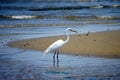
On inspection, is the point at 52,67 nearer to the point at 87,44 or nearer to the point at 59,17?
the point at 87,44

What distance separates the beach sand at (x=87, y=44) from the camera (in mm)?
15298

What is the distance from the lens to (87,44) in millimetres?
16906

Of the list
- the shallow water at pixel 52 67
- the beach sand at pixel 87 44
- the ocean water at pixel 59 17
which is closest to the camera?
the shallow water at pixel 52 67

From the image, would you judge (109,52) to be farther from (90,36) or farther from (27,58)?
(90,36)

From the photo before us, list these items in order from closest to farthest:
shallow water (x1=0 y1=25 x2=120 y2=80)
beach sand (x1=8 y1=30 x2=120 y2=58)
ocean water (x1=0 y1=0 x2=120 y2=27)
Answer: shallow water (x1=0 y1=25 x2=120 y2=80) → beach sand (x1=8 y1=30 x2=120 y2=58) → ocean water (x1=0 y1=0 x2=120 y2=27)

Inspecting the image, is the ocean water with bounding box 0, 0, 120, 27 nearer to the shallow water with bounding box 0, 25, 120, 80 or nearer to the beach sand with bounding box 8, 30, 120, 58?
the beach sand with bounding box 8, 30, 120, 58

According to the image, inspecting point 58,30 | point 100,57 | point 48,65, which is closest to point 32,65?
point 48,65

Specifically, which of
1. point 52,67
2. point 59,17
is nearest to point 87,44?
point 52,67

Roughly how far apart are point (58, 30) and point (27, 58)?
8.78 m

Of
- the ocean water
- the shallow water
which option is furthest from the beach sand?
the ocean water

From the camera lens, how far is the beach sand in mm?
15298

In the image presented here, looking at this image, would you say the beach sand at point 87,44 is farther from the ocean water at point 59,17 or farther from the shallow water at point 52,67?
the ocean water at point 59,17

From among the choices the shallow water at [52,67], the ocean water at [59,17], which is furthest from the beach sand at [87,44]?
the ocean water at [59,17]

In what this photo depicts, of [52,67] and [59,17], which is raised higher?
[52,67]
